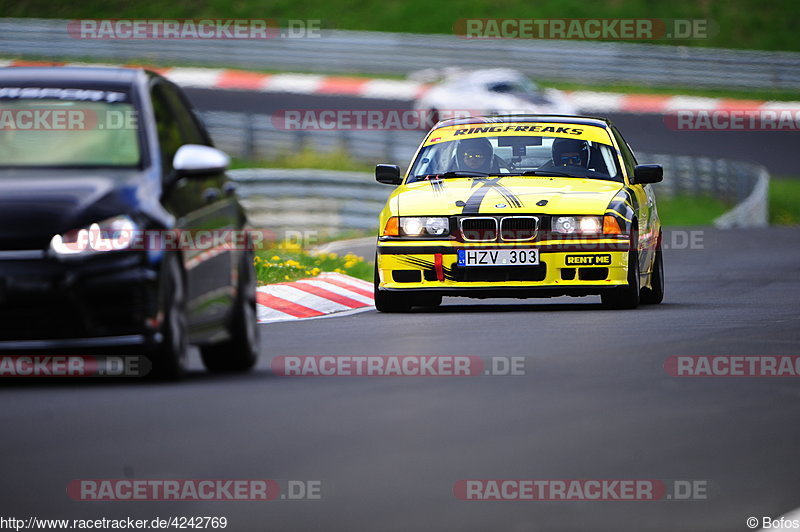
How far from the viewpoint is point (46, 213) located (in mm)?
8703

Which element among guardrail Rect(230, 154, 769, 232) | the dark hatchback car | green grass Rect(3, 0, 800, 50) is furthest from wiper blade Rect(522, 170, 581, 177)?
green grass Rect(3, 0, 800, 50)

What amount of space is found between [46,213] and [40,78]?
52.1 inches

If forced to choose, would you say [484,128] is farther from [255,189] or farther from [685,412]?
[255,189]

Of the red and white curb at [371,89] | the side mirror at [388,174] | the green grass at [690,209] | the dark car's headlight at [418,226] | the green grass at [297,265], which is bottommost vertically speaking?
the green grass at [690,209]

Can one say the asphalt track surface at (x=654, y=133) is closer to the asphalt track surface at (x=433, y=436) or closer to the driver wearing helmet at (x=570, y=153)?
the driver wearing helmet at (x=570, y=153)

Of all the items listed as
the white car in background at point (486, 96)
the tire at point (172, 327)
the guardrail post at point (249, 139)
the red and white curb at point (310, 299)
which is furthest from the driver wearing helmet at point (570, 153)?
the white car in background at point (486, 96)

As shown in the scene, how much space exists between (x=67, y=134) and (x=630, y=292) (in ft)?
18.2

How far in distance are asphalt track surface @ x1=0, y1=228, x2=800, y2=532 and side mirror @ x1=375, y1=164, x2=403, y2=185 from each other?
10.8 ft

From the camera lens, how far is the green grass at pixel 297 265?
16.6 metres

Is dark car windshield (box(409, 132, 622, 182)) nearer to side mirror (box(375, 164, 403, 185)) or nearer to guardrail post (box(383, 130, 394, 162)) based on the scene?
side mirror (box(375, 164, 403, 185))

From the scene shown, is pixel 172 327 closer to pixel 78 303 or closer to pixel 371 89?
pixel 78 303

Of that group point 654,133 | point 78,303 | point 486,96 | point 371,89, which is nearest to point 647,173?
point 78,303

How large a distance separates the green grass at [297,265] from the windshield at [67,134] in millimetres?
6546

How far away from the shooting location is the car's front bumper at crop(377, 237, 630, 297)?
535 inches
